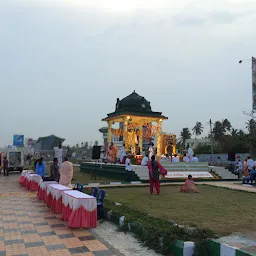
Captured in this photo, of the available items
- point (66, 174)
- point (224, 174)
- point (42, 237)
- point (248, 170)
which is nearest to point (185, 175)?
point (224, 174)

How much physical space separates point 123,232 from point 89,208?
85 centimetres

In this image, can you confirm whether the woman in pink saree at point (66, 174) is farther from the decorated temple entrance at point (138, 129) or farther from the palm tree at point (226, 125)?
the palm tree at point (226, 125)

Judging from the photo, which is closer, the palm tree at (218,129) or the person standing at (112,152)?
the person standing at (112,152)

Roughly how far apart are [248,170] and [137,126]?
10495mm

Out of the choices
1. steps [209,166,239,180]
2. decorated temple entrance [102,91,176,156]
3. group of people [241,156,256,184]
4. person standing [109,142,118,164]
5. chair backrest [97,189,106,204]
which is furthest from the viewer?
decorated temple entrance [102,91,176,156]

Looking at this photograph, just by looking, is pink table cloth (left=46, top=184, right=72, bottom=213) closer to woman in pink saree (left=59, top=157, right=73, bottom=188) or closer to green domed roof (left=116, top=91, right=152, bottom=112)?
woman in pink saree (left=59, top=157, right=73, bottom=188)

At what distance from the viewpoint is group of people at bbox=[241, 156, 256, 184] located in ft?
49.8

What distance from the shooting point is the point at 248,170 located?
17375 mm

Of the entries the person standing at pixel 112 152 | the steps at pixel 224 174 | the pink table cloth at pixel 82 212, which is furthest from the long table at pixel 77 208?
the person standing at pixel 112 152

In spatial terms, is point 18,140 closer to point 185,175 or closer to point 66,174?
point 185,175

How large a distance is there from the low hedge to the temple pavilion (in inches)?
740

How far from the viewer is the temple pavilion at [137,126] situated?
2514 centimetres

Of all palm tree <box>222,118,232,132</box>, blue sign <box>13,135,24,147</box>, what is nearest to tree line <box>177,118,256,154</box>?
palm tree <box>222,118,232,132</box>

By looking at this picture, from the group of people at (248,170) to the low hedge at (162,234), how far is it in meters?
10.5
